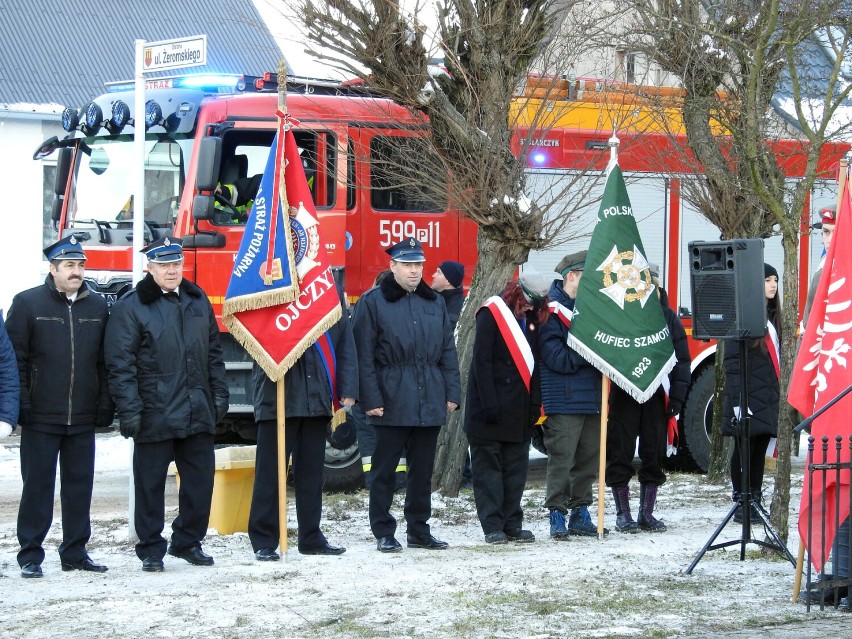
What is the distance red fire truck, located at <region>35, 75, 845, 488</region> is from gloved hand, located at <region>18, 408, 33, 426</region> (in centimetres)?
291

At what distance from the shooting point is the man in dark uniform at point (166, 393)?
Result: 796 centimetres

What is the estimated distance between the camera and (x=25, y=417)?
7.84 m

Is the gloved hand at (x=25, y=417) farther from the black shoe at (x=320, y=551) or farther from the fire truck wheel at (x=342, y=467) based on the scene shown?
the fire truck wheel at (x=342, y=467)

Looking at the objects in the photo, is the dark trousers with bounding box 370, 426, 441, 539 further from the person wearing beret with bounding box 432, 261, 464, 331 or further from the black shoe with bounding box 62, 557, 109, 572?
the person wearing beret with bounding box 432, 261, 464, 331

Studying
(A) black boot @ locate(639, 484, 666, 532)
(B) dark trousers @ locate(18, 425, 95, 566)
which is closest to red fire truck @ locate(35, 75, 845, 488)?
(A) black boot @ locate(639, 484, 666, 532)

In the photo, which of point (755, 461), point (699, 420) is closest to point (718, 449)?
point (699, 420)

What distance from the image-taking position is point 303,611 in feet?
22.7

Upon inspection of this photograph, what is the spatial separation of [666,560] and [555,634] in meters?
2.13

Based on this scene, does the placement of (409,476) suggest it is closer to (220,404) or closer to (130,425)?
(220,404)

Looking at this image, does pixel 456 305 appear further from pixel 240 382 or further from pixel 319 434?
pixel 319 434

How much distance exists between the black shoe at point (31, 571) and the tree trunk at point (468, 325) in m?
4.03

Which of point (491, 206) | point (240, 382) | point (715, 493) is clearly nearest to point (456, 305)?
point (491, 206)

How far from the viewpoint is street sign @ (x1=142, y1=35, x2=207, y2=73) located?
28.5 feet

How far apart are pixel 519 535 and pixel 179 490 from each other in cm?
238
